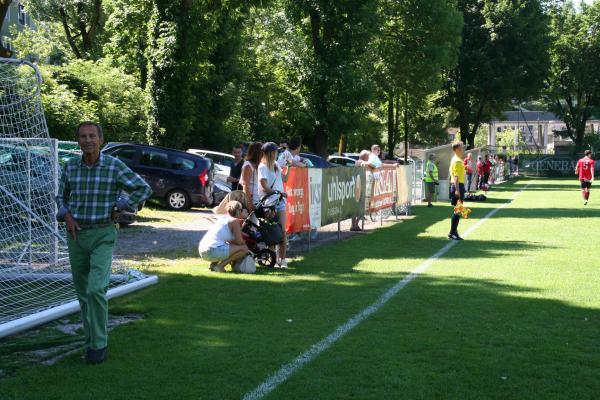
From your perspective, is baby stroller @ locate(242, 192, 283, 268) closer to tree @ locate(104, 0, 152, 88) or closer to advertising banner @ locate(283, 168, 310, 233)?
advertising banner @ locate(283, 168, 310, 233)

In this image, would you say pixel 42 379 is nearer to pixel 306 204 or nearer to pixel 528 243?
pixel 306 204

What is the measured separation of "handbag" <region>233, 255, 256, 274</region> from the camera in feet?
36.7

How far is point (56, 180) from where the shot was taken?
37.6ft

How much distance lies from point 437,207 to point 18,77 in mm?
18766

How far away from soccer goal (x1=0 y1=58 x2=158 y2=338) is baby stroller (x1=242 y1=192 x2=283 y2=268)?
1.94 metres

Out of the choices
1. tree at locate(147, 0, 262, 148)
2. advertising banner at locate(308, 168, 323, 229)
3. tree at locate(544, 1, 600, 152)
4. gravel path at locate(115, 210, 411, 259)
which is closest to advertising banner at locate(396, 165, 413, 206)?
gravel path at locate(115, 210, 411, 259)

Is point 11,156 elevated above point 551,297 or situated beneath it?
elevated above

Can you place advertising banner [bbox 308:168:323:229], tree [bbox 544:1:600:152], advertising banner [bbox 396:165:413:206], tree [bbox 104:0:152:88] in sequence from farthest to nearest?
tree [bbox 544:1:600:152], tree [bbox 104:0:152:88], advertising banner [bbox 396:165:413:206], advertising banner [bbox 308:168:323:229]

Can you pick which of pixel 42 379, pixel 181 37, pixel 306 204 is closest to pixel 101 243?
pixel 42 379

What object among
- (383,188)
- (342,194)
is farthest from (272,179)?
(383,188)

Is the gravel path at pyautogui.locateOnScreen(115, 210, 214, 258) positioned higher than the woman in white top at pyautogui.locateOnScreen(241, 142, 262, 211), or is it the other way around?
the woman in white top at pyautogui.locateOnScreen(241, 142, 262, 211)

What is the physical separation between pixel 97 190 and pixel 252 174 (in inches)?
218

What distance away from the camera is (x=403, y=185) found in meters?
23.6

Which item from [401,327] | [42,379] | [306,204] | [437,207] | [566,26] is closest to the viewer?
[42,379]
